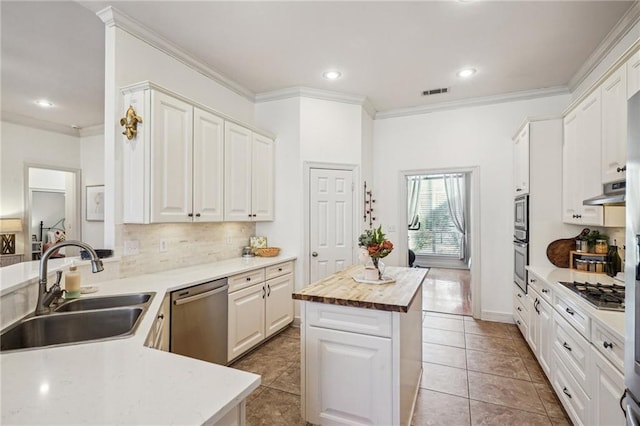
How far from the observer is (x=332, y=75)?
3.72 metres

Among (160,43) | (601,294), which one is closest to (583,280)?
(601,294)

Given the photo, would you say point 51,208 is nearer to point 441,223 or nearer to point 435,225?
point 435,225

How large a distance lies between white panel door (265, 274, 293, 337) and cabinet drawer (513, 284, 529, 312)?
8.50 feet

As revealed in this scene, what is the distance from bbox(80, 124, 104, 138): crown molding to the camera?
589 centimetres

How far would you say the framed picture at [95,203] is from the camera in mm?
5895

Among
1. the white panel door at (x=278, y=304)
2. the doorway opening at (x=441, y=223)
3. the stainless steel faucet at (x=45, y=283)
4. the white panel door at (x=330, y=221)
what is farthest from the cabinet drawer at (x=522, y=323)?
the stainless steel faucet at (x=45, y=283)

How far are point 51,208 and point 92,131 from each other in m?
2.36

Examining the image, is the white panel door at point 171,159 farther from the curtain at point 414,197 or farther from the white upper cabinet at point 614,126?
the curtain at point 414,197

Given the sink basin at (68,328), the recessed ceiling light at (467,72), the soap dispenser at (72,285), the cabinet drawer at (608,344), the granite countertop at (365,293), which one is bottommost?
the cabinet drawer at (608,344)

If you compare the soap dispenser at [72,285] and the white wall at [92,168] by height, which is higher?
the white wall at [92,168]

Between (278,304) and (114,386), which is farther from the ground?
(114,386)

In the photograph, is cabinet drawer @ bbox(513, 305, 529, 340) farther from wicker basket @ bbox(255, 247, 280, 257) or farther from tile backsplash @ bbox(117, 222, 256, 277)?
tile backsplash @ bbox(117, 222, 256, 277)

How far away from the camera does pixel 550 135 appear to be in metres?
3.30

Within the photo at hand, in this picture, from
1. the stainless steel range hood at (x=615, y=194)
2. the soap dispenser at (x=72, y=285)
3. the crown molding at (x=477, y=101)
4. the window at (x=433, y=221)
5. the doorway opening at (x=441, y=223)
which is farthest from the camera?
the window at (x=433, y=221)
